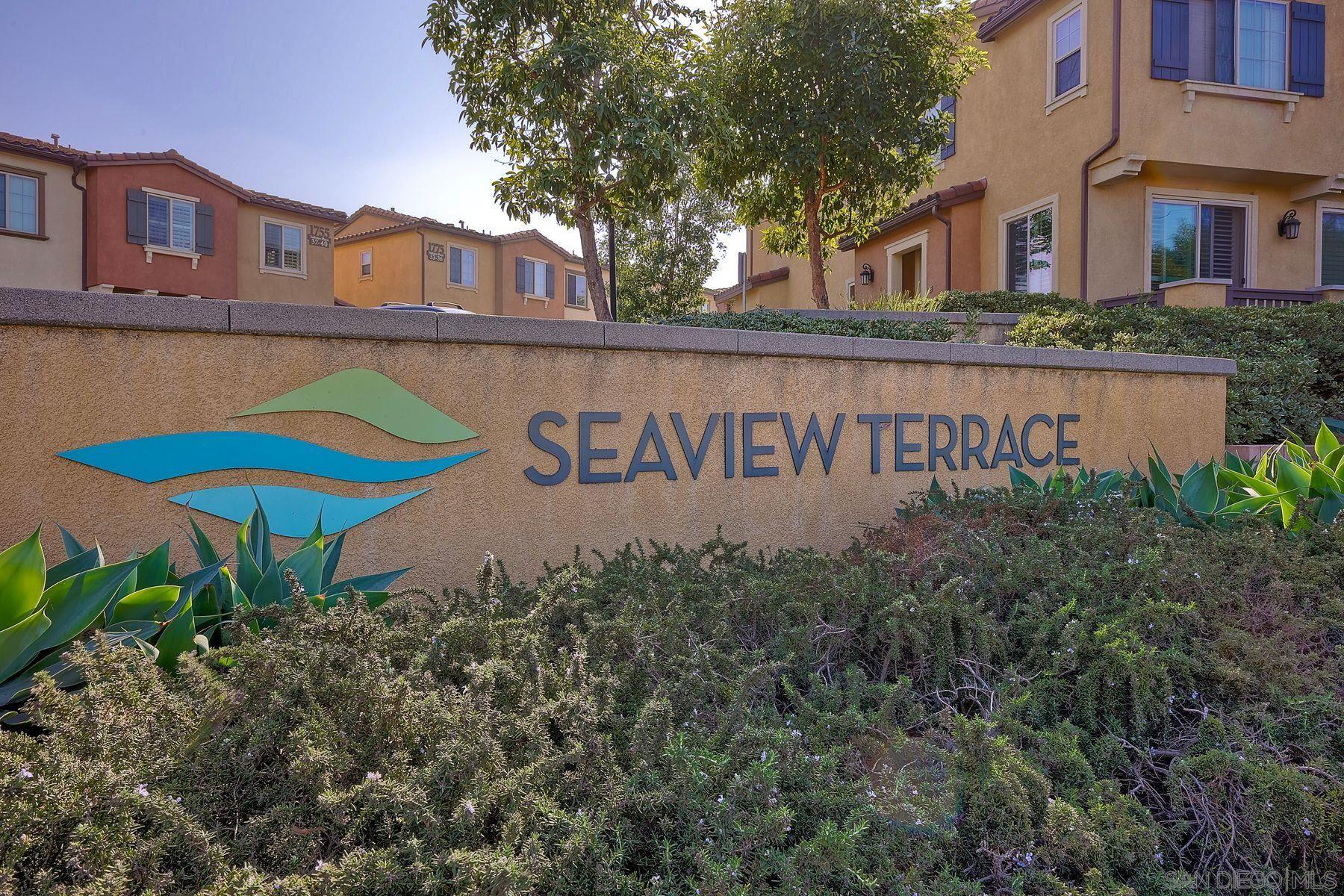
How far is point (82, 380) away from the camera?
3783 mm

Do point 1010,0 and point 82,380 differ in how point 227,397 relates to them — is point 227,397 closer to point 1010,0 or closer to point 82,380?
point 82,380

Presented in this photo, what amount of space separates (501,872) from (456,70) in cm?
1227

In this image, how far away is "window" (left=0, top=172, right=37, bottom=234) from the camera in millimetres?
21266

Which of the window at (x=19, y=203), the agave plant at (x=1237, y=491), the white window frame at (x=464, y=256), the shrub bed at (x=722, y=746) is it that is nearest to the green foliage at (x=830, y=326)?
the agave plant at (x=1237, y=491)

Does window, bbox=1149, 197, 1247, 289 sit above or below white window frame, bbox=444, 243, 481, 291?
below

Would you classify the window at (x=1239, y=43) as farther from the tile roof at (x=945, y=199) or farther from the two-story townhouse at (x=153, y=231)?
the two-story townhouse at (x=153, y=231)

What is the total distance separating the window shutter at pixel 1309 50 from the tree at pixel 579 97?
12.0 m

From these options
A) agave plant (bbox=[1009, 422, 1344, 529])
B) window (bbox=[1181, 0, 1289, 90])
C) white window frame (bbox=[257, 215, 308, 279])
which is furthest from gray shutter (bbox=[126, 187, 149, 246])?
agave plant (bbox=[1009, 422, 1344, 529])

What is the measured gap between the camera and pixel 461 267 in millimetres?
34500

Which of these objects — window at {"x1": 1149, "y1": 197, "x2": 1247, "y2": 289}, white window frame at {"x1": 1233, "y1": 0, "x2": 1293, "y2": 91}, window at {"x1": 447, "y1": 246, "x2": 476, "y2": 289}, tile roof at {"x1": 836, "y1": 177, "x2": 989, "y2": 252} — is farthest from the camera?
window at {"x1": 447, "y1": 246, "x2": 476, "y2": 289}

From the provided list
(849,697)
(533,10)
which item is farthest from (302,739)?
(533,10)

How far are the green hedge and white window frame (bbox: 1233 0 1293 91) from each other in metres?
6.39

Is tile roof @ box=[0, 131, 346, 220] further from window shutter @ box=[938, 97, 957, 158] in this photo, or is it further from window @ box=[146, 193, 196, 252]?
window shutter @ box=[938, 97, 957, 158]

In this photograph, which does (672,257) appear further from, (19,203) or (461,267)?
(19,203)
